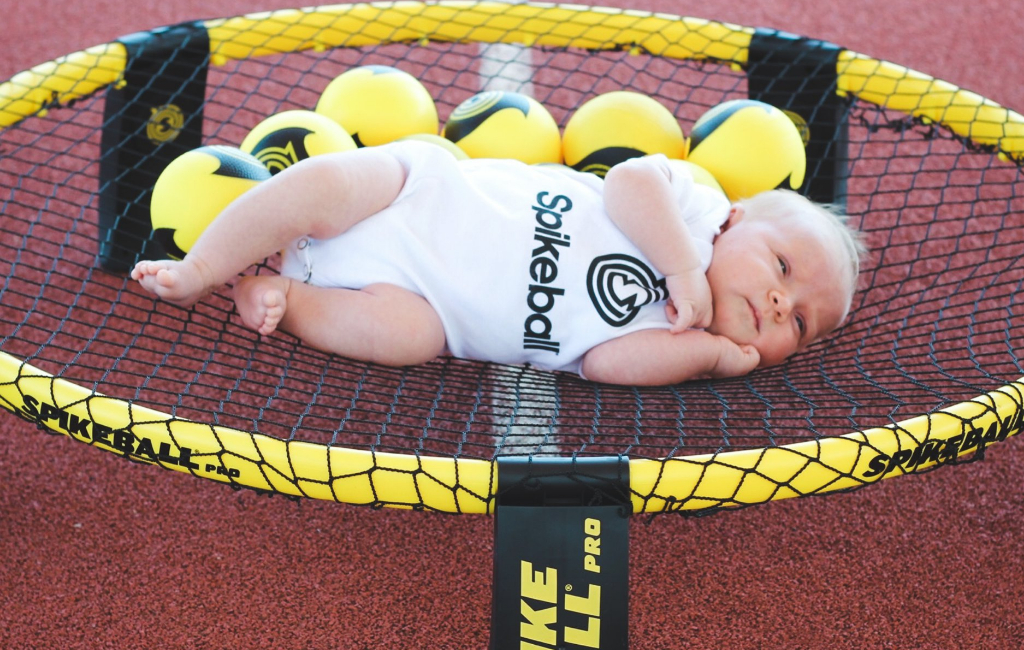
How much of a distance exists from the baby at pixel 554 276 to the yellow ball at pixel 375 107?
1.22 ft

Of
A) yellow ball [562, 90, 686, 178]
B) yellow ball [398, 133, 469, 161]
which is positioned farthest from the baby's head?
yellow ball [398, 133, 469, 161]

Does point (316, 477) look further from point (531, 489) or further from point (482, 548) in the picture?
point (482, 548)

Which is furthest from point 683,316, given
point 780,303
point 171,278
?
point 171,278

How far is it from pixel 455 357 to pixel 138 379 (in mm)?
563

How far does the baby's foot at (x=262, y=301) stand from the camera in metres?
1.31

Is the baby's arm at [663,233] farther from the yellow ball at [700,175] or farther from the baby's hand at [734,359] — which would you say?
the yellow ball at [700,175]

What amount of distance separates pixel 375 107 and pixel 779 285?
81cm

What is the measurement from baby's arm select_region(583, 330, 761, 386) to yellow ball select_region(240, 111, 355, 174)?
0.57 meters

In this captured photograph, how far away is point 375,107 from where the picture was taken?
1814 mm

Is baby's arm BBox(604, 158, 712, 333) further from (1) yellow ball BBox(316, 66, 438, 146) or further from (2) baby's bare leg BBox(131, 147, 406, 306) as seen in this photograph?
(1) yellow ball BBox(316, 66, 438, 146)

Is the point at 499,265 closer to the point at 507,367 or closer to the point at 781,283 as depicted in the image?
the point at 507,367

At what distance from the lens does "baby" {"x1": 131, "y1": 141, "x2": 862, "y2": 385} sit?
138 centimetres

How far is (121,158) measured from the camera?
1.84 meters

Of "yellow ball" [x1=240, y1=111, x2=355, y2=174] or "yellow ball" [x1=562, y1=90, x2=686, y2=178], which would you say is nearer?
"yellow ball" [x1=240, y1=111, x2=355, y2=174]
